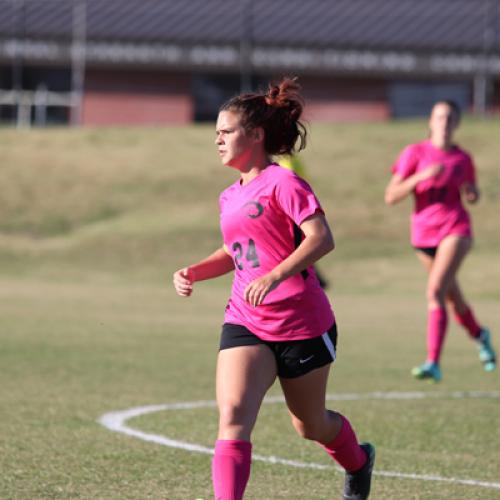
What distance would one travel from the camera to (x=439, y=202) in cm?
1211

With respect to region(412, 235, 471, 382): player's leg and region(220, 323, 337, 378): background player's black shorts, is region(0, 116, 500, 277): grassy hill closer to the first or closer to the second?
region(412, 235, 471, 382): player's leg

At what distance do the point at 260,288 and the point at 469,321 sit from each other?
7.23 meters

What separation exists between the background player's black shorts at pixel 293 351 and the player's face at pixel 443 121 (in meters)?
6.18

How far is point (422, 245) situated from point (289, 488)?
5.69 metres

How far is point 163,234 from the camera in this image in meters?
33.1

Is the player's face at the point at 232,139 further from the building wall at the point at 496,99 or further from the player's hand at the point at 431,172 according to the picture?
the building wall at the point at 496,99

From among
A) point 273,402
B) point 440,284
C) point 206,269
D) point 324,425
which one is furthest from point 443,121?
point 324,425

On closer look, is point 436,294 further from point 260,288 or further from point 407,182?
point 260,288

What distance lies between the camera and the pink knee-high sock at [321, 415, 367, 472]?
6137 millimetres

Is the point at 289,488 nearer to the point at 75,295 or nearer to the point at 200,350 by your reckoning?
the point at 200,350

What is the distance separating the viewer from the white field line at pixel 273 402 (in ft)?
23.5

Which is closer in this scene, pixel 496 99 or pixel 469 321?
pixel 469 321

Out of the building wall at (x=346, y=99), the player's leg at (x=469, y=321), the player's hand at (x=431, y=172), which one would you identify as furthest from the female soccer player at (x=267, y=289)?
the building wall at (x=346, y=99)

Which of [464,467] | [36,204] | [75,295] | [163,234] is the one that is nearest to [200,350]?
[464,467]
